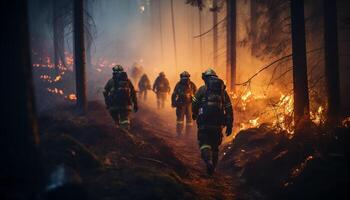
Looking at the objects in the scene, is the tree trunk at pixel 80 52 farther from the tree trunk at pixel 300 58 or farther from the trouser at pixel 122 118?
the tree trunk at pixel 300 58

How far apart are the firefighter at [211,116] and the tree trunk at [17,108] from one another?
4338 millimetres

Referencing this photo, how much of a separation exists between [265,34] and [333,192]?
50.7ft

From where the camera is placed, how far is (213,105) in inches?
350

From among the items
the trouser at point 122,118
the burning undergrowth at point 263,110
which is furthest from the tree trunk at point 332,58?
the trouser at point 122,118

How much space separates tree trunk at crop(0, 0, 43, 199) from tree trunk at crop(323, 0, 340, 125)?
8470 millimetres

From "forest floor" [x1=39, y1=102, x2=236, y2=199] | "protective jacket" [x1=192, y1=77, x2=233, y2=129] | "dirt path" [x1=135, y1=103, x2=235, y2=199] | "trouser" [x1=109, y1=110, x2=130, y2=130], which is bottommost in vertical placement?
"dirt path" [x1=135, y1=103, x2=235, y2=199]

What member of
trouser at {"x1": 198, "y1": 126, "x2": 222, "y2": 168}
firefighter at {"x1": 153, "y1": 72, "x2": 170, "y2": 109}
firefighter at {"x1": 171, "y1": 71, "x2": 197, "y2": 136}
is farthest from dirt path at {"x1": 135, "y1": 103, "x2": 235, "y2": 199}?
firefighter at {"x1": 153, "y1": 72, "x2": 170, "y2": 109}

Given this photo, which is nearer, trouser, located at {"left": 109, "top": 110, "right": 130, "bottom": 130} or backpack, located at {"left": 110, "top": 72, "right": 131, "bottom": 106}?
backpack, located at {"left": 110, "top": 72, "right": 131, "bottom": 106}

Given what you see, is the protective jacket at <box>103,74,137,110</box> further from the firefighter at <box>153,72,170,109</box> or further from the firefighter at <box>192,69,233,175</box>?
the firefighter at <box>153,72,170,109</box>

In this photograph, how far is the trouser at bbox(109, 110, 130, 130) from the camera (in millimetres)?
11586

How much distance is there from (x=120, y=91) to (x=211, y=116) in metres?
3.69

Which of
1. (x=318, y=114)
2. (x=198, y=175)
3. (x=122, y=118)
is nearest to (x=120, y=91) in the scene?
(x=122, y=118)

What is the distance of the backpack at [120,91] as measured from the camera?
11430 millimetres

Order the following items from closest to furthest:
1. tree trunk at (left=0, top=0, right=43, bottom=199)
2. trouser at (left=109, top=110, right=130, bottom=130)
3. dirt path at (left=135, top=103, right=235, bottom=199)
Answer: tree trunk at (left=0, top=0, right=43, bottom=199)
dirt path at (left=135, top=103, right=235, bottom=199)
trouser at (left=109, top=110, right=130, bottom=130)
